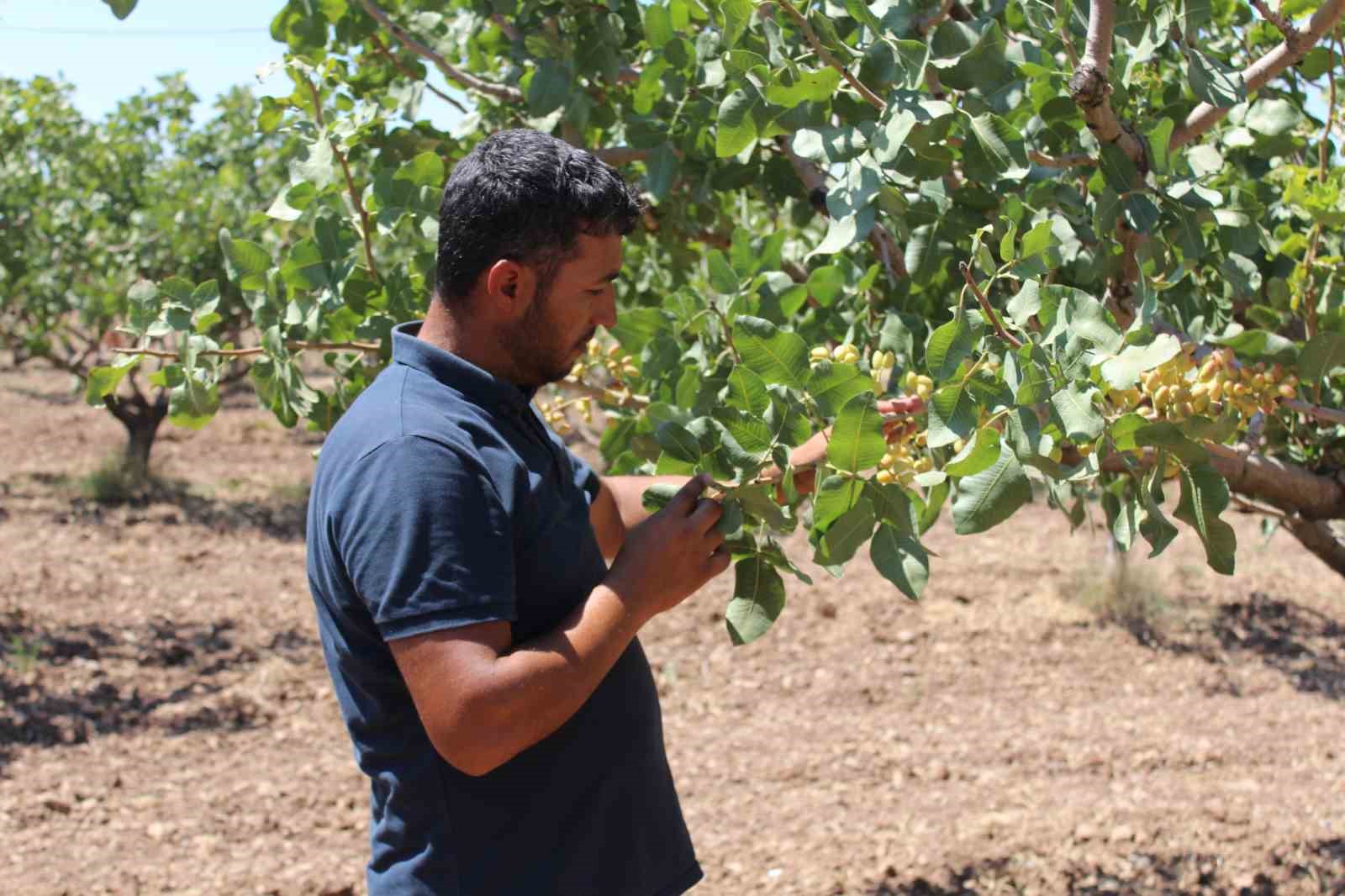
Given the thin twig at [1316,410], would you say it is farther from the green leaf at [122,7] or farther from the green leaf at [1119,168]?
the green leaf at [122,7]

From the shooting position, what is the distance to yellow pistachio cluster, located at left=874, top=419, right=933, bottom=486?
153 centimetres

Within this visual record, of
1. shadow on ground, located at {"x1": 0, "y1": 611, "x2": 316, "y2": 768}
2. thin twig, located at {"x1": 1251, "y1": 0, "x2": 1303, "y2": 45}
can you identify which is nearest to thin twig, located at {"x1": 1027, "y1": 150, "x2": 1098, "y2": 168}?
thin twig, located at {"x1": 1251, "y1": 0, "x2": 1303, "y2": 45}

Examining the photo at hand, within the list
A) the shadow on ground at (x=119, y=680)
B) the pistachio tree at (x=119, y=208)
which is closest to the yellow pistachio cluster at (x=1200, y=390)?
the shadow on ground at (x=119, y=680)

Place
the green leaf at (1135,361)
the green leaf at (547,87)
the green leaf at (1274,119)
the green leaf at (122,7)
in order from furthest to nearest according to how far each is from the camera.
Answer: the green leaf at (547,87)
the green leaf at (1274,119)
the green leaf at (122,7)
the green leaf at (1135,361)

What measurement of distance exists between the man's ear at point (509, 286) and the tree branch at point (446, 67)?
1.06 meters

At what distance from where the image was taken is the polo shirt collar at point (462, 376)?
→ 1532 millimetres

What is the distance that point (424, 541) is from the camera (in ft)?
4.34

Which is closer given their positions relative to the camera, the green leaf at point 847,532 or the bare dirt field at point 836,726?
the green leaf at point 847,532

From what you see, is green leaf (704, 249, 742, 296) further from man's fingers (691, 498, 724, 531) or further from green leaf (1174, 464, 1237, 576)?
green leaf (1174, 464, 1237, 576)

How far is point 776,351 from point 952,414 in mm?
255

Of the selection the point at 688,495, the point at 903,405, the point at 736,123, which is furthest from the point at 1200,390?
the point at 736,123

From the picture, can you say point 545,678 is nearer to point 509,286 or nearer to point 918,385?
point 509,286

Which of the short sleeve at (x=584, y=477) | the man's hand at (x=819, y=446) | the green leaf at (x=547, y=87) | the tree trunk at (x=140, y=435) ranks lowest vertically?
the tree trunk at (x=140, y=435)

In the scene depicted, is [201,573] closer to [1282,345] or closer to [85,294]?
[85,294]
